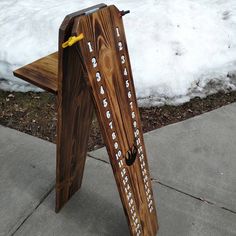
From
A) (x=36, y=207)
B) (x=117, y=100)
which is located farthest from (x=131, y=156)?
(x=36, y=207)

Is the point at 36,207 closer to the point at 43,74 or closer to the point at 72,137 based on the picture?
the point at 72,137

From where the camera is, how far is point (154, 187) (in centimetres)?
259

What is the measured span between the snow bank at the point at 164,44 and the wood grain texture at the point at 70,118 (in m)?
1.35

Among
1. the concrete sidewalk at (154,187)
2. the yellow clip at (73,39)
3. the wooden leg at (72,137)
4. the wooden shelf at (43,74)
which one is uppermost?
the yellow clip at (73,39)

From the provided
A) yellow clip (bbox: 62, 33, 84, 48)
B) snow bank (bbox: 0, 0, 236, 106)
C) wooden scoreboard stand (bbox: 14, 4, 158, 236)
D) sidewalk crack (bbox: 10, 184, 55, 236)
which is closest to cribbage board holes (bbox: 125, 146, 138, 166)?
wooden scoreboard stand (bbox: 14, 4, 158, 236)

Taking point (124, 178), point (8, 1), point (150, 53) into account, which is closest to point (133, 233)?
point (124, 178)

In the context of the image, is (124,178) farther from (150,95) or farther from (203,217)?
(150,95)

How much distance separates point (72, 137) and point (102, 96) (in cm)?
59

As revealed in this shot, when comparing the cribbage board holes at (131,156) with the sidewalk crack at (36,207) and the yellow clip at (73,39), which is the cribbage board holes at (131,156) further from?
the sidewalk crack at (36,207)

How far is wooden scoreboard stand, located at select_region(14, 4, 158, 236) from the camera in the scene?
144 centimetres

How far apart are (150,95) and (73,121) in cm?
165

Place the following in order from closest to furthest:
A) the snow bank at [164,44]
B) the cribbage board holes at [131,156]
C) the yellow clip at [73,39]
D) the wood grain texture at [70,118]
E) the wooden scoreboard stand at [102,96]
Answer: the yellow clip at [73,39]
the wooden scoreboard stand at [102,96]
the wood grain texture at [70,118]
the cribbage board holes at [131,156]
the snow bank at [164,44]

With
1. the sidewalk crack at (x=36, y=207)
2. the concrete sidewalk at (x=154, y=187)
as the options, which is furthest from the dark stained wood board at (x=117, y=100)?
the sidewalk crack at (x=36, y=207)

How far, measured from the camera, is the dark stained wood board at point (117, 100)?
144cm
